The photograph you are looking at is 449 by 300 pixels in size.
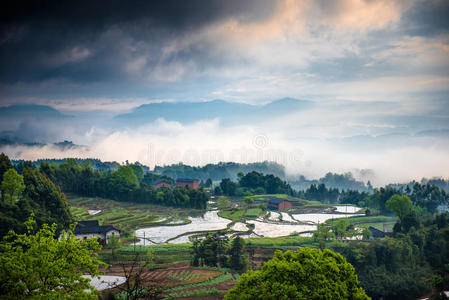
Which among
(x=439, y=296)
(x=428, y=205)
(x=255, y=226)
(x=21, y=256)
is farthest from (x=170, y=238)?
(x=428, y=205)

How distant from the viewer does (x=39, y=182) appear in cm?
Result: 4403

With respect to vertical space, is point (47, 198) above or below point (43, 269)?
above

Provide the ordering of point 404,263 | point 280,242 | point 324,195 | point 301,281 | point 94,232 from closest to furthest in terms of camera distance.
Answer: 1. point 301,281
2. point 404,263
3. point 94,232
4. point 280,242
5. point 324,195

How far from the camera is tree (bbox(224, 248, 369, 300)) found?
1376 centimetres

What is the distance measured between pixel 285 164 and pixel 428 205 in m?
134

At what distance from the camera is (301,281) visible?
14.4 m

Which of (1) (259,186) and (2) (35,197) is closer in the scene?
(2) (35,197)

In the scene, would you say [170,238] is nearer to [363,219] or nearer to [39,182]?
[39,182]

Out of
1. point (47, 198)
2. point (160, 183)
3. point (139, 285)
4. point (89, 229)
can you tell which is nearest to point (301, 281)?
point (139, 285)

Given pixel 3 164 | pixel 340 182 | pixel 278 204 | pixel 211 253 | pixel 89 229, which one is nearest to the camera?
pixel 211 253

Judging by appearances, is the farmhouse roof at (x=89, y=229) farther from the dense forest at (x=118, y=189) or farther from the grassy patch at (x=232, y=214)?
the dense forest at (x=118, y=189)

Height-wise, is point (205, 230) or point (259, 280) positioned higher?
point (259, 280)

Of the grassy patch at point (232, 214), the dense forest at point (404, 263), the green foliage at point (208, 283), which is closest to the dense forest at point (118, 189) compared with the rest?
the grassy patch at point (232, 214)

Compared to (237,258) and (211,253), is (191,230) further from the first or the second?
(237,258)
